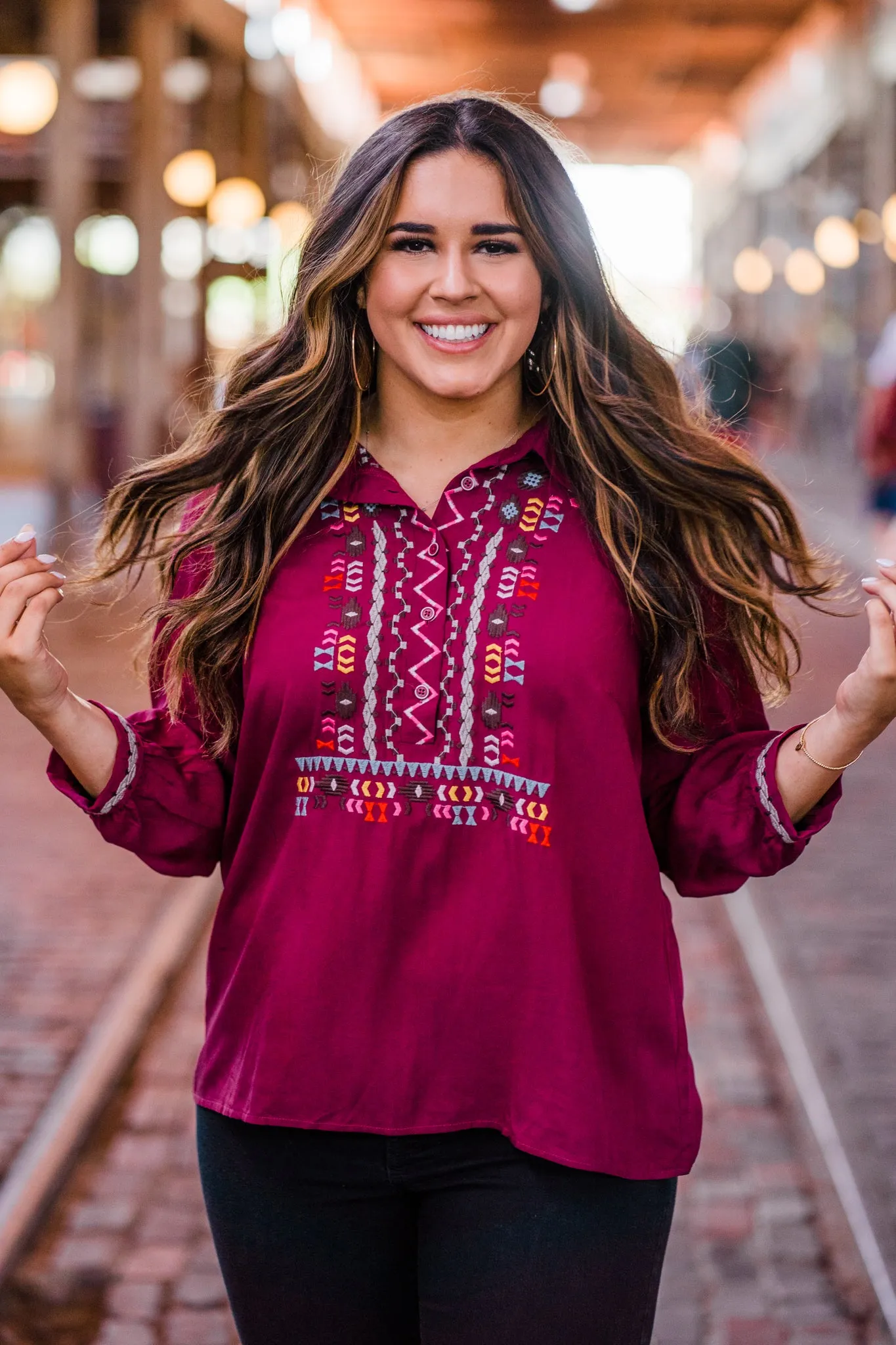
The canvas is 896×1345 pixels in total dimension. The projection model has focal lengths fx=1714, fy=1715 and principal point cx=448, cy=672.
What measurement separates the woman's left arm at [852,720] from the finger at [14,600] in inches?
37.9

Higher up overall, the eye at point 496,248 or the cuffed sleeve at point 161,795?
the eye at point 496,248

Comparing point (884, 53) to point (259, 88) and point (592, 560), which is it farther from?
point (592, 560)

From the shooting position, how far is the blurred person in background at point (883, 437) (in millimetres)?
9188

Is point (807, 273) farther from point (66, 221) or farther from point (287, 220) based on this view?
point (66, 221)

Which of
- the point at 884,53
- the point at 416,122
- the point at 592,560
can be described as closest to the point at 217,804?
the point at 592,560

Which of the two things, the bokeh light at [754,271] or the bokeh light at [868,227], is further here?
the bokeh light at [754,271]

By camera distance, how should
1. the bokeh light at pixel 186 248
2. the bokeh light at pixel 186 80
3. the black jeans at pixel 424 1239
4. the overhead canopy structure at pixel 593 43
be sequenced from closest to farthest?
the black jeans at pixel 424 1239 < the bokeh light at pixel 186 80 < the bokeh light at pixel 186 248 < the overhead canopy structure at pixel 593 43

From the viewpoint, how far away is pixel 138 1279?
3.93m

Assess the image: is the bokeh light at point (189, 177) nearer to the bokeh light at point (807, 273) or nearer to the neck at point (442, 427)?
the bokeh light at point (807, 273)

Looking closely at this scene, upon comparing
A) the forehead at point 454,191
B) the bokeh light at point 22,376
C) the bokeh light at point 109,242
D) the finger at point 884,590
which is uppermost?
the forehead at point 454,191

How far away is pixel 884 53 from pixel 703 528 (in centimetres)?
2343

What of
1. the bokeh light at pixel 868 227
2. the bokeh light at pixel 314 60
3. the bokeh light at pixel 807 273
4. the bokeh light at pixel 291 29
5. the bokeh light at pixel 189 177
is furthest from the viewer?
the bokeh light at pixel 807 273

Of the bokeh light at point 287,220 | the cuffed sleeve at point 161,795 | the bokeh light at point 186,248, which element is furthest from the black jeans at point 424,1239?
the bokeh light at point 287,220

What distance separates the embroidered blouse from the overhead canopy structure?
20.4 m
